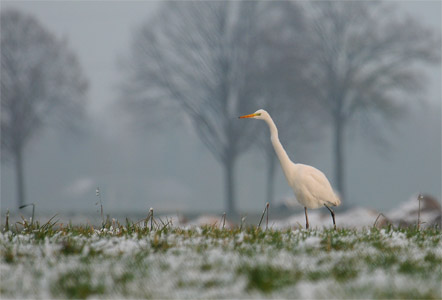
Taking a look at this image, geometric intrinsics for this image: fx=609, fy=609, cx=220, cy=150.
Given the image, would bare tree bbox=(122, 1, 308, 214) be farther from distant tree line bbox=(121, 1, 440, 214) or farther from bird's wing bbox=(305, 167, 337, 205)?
bird's wing bbox=(305, 167, 337, 205)

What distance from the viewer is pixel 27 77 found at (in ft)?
89.7

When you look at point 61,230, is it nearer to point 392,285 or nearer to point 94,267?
point 94,267

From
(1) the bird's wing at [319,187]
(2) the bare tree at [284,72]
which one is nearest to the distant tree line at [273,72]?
(2) the bare tree at [284,72]

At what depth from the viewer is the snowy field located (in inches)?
145

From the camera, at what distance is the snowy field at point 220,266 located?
12.1 feet

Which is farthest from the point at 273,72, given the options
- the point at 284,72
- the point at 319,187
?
the point at 319,187

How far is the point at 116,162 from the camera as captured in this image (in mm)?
49750

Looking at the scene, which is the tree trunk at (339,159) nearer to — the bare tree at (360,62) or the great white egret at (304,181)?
the bare tree at (360,62)

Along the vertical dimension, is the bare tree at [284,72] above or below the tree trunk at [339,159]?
above

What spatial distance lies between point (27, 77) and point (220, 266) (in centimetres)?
2499

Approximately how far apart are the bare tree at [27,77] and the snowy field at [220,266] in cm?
2223

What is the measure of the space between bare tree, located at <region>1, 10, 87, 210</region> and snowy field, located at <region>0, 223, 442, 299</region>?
72.9 feet

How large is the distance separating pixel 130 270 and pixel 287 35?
24.3 metres

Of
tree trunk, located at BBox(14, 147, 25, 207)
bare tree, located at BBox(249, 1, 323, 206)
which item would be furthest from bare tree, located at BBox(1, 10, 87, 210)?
bare tree, located at BBox(249, 1, 323, 206)
